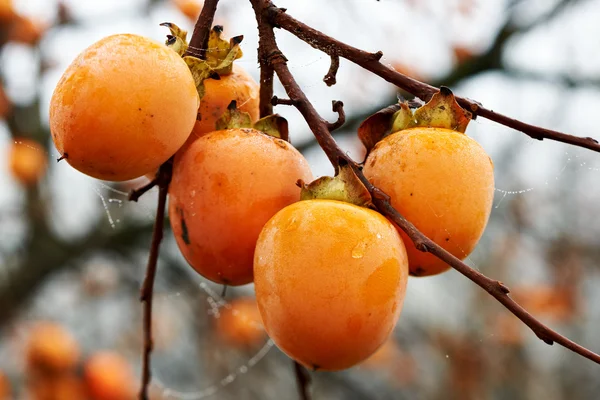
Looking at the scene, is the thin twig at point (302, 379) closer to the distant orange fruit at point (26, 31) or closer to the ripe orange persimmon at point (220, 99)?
the ripe orange persimmon at point (220, 99)

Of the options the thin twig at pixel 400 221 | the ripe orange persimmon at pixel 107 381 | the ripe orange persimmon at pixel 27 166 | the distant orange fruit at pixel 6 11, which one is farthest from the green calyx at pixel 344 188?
the distant orange fruit at pixel 6 11

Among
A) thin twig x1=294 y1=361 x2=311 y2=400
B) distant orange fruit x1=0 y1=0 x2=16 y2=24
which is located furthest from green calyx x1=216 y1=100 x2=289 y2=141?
distant orange fruit x1=0 y1=0 x2=16 y2=24

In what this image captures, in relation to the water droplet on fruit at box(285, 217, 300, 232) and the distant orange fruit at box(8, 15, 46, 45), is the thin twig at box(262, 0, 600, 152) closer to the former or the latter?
the water droplet on fruit at box(285, 217, 300, 232)

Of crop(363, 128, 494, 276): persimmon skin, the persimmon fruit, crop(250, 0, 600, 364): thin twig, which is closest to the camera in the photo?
→ crop(250, 0, 600, 364): thin twig

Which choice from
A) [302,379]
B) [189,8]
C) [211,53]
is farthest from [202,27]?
[189,8]

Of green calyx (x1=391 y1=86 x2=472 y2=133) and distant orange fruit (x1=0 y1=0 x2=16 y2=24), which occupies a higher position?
green calyx (x1=391 y1=86 x2=472 y2=133)
